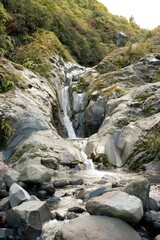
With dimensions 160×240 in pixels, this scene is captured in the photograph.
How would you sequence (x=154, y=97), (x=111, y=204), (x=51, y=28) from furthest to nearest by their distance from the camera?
(x=51, y=28)
(x=154, y=97)
(x=111, y=204)

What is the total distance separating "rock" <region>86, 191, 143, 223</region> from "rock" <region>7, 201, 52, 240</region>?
1004 mm

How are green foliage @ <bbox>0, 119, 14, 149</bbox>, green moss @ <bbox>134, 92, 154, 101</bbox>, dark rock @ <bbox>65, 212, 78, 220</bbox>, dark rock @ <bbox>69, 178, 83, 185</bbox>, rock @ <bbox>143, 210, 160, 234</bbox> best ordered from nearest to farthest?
rock @ <bbox>143, 210, 160, 234</bbox>, dark rock @ <bbox>65, 212, 78, 220</bbox>, dark rock @ <bbox>69, 178, 83, 185</bbox>, green foliage @ <bbox>0, 119, 14, 149</bbox>, green moss @ <bbox>134, 92, 154, 101</bbox>

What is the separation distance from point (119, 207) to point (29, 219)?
5.94 ft

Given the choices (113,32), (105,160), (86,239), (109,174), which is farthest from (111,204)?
(113,32)

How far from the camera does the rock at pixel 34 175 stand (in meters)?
9.59

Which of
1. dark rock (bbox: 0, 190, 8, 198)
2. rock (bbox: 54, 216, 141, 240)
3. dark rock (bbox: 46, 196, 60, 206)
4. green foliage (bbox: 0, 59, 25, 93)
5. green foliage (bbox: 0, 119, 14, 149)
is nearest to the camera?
rock (bbox: 54, 216, 141, 240)

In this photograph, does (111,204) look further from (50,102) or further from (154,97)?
(50,102)

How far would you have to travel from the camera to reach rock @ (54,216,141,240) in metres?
5.74

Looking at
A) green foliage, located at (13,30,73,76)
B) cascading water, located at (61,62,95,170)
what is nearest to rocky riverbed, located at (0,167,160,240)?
cascading water, located at (61,62,95,170)

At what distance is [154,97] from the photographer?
1730 centimetres

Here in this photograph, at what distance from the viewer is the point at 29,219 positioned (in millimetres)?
6477

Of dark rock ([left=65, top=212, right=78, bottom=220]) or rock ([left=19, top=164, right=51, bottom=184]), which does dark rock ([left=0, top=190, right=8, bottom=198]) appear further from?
dark rock ([left=65, top=212, right=78, bottom=220])

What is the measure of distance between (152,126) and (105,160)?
2.70 meters

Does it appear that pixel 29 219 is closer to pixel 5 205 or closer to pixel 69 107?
pixel 5 205
